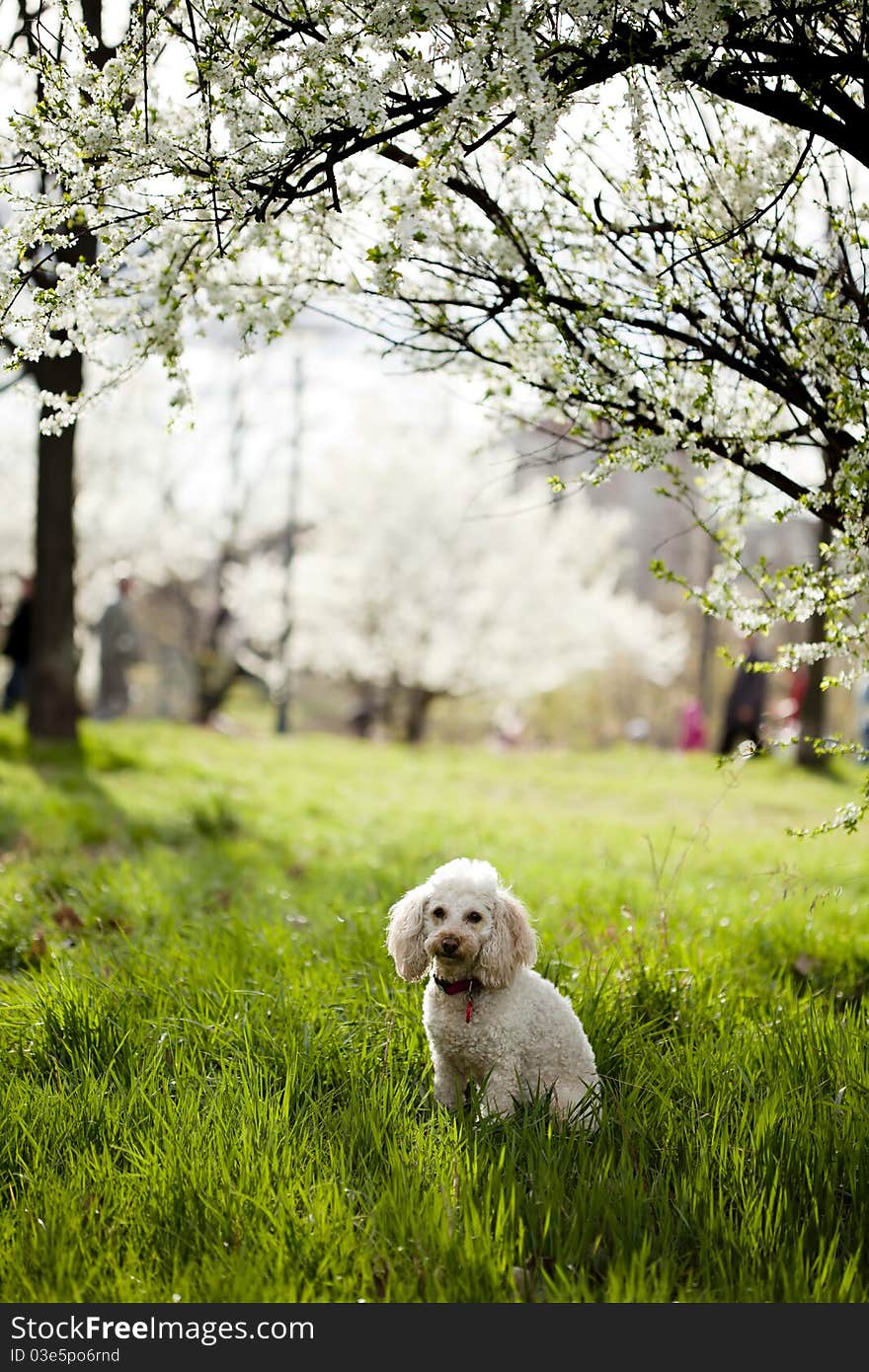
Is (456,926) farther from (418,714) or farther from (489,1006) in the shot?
(418,714)

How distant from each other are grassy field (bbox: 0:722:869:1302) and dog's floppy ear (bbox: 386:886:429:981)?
0.74ft

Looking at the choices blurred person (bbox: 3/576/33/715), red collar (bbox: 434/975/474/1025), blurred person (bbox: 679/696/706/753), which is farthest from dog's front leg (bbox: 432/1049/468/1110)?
blurred person (bbox: 679/696/706/753)

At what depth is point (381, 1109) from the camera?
10.1ft

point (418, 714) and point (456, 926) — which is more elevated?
point (418, 714)

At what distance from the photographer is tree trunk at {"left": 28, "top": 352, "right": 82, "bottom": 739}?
412 inches

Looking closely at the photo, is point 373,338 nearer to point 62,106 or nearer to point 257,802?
point 62,106

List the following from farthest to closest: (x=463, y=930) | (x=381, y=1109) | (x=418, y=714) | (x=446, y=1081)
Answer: (x=418, y=714) < (x=446, y=1081) < (x=463, y=930) < (x=381, y=1109)

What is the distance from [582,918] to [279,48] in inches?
156

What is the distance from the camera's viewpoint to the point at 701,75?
319 centimetres

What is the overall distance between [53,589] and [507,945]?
8.71 metres

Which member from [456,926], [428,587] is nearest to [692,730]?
[428,587]

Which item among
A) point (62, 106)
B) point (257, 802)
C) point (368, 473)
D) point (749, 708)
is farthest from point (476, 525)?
point (62, 106)

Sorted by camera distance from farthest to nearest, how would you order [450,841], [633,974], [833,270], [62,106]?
[450,841]
[633,974]
[833,270]
[62,106]
